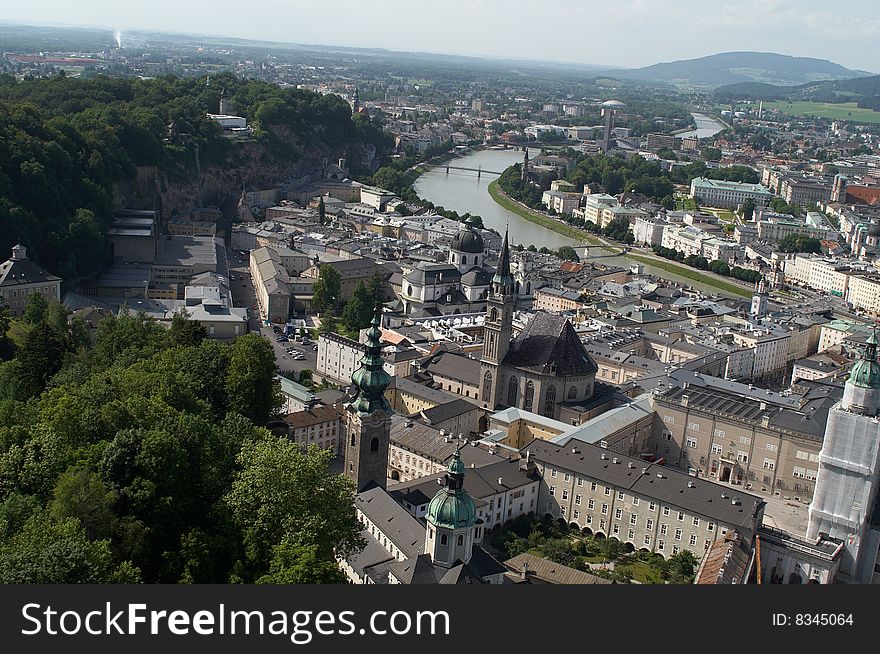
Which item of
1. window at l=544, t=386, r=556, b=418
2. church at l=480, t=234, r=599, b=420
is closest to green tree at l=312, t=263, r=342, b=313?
church at l=480, t=234, r=599, b=420

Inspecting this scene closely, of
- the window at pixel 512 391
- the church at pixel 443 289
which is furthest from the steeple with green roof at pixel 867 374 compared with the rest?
the church at pixel 443 289

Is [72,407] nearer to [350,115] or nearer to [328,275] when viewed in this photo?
[328,275]

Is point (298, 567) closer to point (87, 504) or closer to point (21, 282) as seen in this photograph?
point (87, 504)

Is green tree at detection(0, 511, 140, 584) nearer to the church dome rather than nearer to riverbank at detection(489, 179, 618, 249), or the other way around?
the church dome

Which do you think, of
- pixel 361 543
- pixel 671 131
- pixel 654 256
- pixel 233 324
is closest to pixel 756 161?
pixel 671 131

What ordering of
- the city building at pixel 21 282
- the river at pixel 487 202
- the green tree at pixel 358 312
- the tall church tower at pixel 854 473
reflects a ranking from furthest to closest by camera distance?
the river at pixel 487 202 < the green tree at pixel 358 312 < the city building at pixel 21 282 < the tall church tower at pixel 854 473

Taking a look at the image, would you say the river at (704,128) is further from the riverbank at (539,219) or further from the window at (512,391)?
the window at (512,391)

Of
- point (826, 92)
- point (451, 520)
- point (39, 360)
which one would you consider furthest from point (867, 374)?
point (826, 92)
